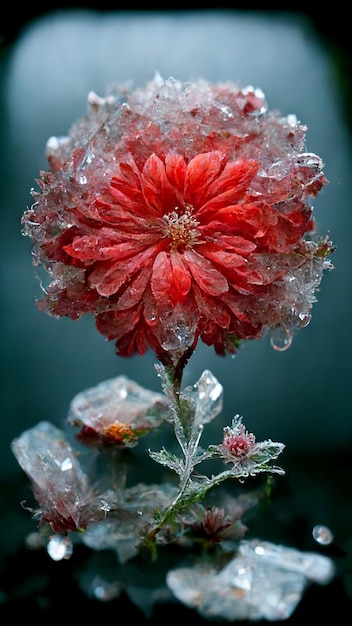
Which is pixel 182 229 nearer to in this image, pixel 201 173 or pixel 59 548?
pixel 201 173

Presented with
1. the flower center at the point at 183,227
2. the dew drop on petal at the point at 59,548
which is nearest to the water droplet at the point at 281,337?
the flower center at the point at 183,227

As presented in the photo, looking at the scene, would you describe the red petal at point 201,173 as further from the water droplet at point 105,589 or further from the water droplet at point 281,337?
the water droplet at point 105,589

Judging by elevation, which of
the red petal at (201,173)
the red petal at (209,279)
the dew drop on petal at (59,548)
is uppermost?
the red petal at (201,173)

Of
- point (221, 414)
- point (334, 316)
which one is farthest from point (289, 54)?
point (221, 414)

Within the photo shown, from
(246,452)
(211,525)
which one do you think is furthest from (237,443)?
(211,525)

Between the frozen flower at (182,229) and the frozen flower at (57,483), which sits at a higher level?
the frozen flower at (182,229)

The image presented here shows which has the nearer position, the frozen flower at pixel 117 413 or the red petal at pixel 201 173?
the red petal at pixel 201 173
